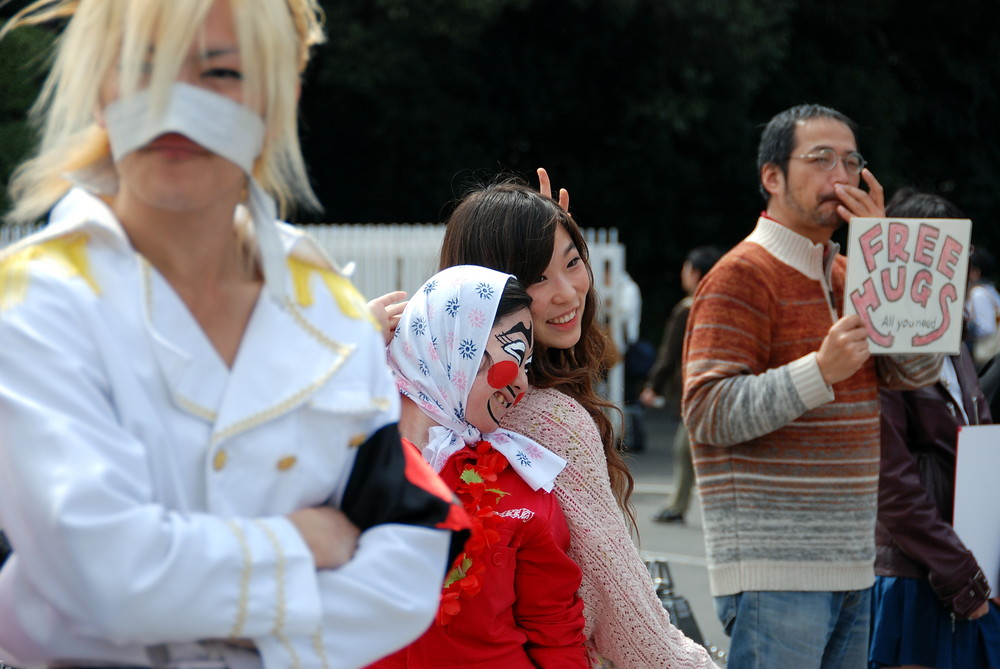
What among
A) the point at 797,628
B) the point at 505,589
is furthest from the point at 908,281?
the point at 505,589

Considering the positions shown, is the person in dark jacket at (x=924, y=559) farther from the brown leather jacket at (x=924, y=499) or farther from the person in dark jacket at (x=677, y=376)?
the person in dark jacket at (x=677, y=376)

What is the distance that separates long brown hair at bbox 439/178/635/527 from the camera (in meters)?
2.73

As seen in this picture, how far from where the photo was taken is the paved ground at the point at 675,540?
6.55 meters

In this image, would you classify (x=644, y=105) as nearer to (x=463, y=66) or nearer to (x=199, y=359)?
(x=463, y=66)

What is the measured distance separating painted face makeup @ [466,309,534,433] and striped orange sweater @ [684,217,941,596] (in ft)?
3.50

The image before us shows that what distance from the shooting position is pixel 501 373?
236cm

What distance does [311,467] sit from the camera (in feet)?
4.90

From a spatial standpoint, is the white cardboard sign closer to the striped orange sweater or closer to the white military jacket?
the striped orange sweater

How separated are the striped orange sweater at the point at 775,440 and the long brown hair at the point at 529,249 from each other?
0.57 meters

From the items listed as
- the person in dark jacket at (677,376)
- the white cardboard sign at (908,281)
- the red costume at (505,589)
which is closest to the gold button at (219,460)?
the red costume at (505,589)

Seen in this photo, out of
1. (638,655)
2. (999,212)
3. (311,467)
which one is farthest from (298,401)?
(999,212)

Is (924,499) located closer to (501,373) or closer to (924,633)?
(924,633)

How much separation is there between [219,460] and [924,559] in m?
2.92

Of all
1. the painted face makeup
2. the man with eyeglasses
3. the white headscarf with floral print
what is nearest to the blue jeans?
the man with eyeglasses
